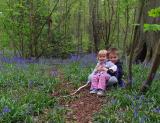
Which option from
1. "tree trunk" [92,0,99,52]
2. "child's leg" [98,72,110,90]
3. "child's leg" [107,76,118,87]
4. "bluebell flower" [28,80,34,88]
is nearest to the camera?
"child's leg" [98,72,110,90]

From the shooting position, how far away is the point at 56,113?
19.6 ft

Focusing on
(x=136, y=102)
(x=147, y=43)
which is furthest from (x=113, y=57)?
(x=147, y=43)

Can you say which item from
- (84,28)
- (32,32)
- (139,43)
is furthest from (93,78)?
(84,28)

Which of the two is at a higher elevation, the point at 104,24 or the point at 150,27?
the point at 150,27

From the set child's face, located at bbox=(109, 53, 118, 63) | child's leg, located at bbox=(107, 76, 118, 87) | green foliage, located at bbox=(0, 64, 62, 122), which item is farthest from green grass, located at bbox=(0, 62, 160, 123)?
child's face, located at bbox=(109, 53, 118, 63)

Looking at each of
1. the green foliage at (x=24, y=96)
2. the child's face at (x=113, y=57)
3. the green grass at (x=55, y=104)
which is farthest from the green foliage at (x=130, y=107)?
the green foliage at (x=24, y=96)

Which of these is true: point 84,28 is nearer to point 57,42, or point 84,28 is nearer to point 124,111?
point 57,42

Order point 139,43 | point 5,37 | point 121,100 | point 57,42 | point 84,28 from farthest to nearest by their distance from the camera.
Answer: point 84,28 → point 57,42 → point 5,37 → point 139,43 → point 121,100

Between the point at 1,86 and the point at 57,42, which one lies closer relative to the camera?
the point at 1,86

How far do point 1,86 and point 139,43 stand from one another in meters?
7.46

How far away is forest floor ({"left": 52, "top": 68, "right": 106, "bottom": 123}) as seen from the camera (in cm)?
603

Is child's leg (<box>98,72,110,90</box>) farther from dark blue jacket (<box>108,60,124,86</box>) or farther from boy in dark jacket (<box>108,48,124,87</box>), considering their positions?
dark blue jacket (<box>108,60,124,86</box>)

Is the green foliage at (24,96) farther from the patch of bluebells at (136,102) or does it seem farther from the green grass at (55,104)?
the patch of bluebells at (136,102)

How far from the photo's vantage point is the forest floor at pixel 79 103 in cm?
603
